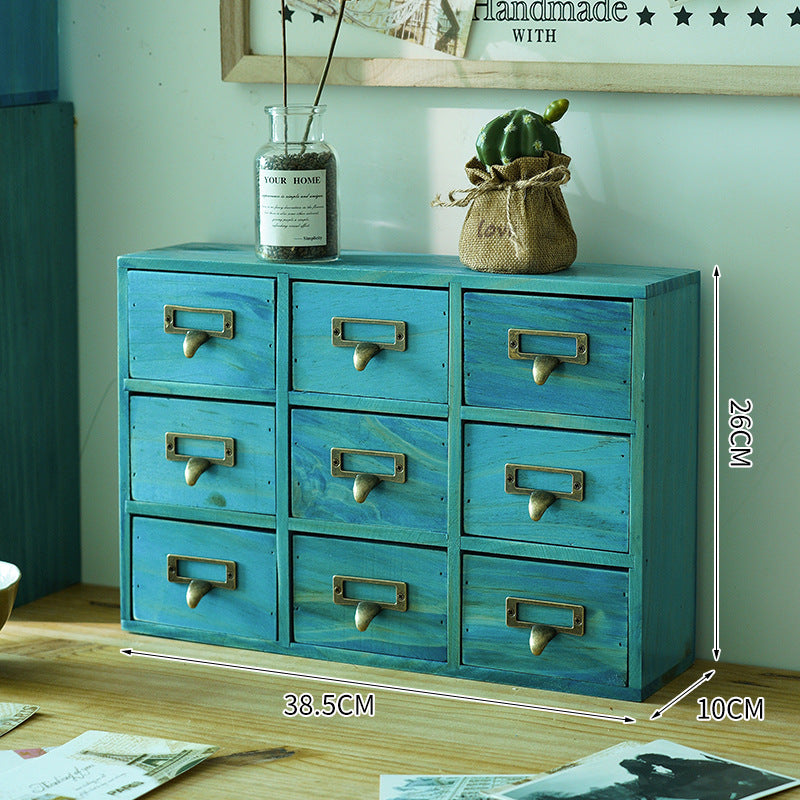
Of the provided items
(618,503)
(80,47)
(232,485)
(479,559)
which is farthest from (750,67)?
(80,47)

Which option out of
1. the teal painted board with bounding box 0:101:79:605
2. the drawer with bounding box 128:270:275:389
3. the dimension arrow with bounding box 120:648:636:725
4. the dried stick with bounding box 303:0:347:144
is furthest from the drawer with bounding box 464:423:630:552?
the teal painted board with bounding box 0:101:79:605

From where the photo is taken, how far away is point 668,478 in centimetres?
191

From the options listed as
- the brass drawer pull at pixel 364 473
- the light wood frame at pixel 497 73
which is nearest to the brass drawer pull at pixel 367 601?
the brass drawer pull at pixel 364 473

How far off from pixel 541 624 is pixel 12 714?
68cm

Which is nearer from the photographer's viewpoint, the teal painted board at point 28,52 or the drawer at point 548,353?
the drawer at point 548,353

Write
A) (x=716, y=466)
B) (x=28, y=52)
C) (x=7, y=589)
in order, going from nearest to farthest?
1. (x=7, y=589)
2. (x=716, y=466)
3. (x=28, y=52)

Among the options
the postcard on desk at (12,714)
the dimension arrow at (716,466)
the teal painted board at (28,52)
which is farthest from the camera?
the teal painted board at (28,52)

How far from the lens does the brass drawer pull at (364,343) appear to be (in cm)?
192

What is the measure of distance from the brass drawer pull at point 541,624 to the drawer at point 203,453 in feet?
1.21

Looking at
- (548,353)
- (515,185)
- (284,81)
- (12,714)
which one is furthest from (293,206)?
(12,714)

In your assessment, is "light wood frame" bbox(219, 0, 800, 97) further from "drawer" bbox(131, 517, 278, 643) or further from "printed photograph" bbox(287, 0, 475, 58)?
"drawer" bbox(131, 517, 278, 643)

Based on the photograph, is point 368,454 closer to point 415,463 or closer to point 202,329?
point 415,463

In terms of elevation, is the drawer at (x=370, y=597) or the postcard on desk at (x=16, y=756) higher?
the drawer at (x=370, y=597)

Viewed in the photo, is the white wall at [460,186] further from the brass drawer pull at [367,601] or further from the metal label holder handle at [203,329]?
the brass drawer pull at [367,601]
